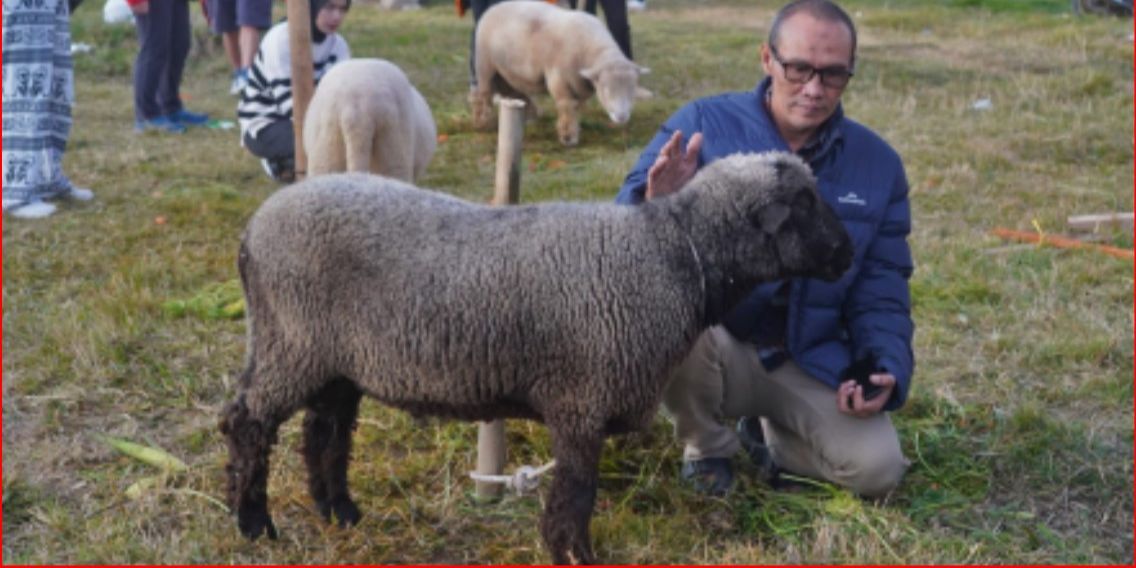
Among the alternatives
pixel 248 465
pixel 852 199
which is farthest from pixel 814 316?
pixel 248 465

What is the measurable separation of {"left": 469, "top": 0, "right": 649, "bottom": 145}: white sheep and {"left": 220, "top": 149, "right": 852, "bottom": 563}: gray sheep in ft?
20.2

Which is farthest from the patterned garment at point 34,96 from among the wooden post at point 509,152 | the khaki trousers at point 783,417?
the khaki trousers at point 783,417

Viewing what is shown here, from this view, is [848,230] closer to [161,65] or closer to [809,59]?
[809,59]

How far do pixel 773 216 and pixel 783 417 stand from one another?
980 millimetres

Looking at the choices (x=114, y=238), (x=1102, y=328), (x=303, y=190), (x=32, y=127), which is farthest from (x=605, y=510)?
(x=32, y=127)

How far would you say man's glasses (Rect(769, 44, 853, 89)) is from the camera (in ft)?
11.3

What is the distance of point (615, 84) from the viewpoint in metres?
9.24

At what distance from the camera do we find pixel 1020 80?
34.4 ft

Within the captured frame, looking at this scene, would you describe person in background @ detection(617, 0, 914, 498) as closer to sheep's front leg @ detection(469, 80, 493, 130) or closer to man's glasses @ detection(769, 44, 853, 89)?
man's glasses @ detection(769, 44, 853, 89)

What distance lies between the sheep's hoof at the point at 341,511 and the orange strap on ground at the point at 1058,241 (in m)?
4.11

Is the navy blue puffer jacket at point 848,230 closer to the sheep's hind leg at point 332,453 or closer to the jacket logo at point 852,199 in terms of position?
the jacket logo at point 852,199

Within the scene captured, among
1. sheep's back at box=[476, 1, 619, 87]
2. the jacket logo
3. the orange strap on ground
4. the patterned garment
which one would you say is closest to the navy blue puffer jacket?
the jacket logo

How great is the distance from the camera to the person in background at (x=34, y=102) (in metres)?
6.95

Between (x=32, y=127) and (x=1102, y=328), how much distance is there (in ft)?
18.6
